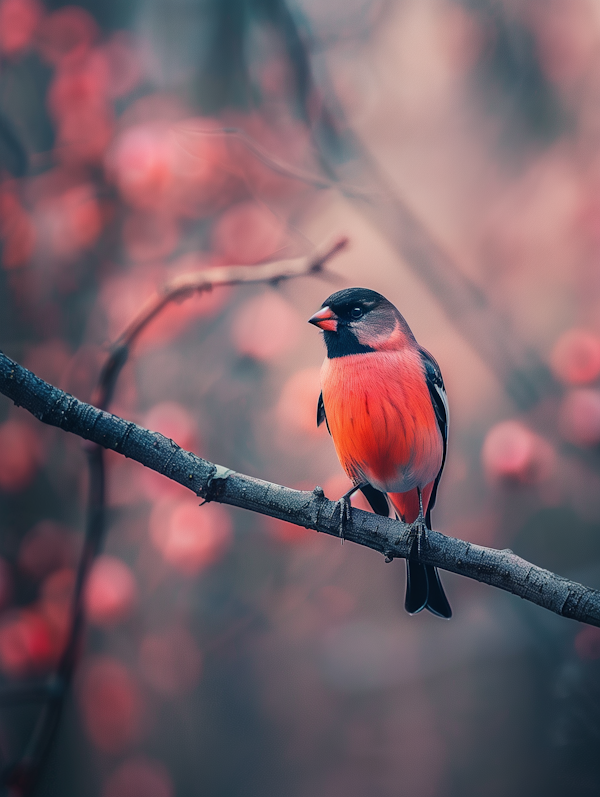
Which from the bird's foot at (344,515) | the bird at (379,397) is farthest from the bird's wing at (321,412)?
the bird's foot at (344,515)

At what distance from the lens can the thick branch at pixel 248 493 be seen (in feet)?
1.99

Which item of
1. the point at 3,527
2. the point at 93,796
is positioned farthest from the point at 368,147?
the point at 93,796

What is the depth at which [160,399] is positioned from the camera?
1312 mm

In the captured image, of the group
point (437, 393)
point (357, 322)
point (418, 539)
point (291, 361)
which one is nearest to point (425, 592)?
point (418, 539)

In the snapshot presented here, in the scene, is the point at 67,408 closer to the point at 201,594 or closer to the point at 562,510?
the point at 201,594

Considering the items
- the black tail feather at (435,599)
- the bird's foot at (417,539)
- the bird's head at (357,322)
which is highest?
the bird's head at (357,322)

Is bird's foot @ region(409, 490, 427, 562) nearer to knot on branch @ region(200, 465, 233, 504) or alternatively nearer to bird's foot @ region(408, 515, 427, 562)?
bird's foot @ region(408, 515, 427, 562)

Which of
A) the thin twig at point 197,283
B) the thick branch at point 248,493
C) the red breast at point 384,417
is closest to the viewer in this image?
the thick branch at point 248,493

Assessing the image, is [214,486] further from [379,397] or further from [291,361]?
[291,361]

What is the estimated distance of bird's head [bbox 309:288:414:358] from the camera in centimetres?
73

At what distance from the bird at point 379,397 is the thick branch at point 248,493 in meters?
0.07

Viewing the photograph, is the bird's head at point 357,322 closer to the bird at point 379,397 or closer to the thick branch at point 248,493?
the bird at point 379,397

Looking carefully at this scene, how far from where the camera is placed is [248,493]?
65cm

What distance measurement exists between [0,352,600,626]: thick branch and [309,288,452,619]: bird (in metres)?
0.07
